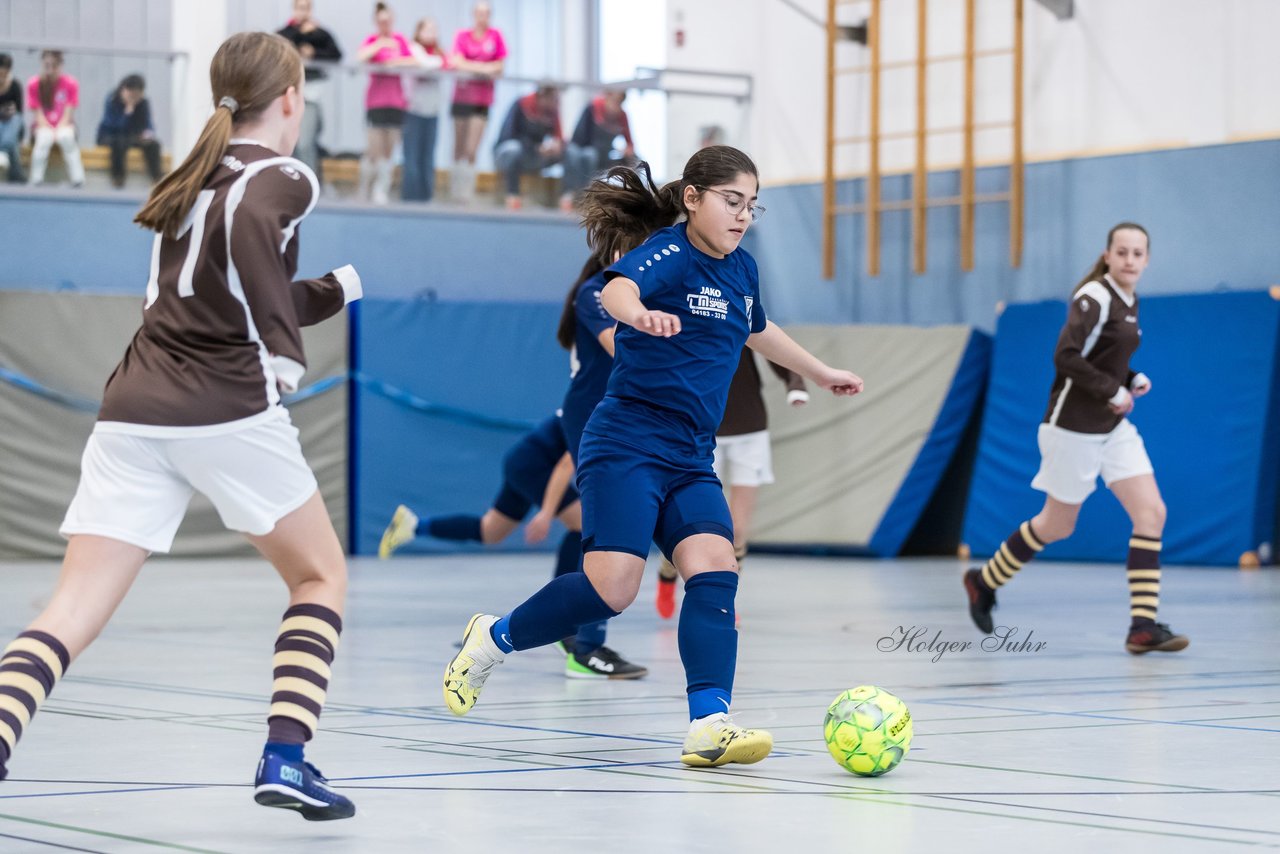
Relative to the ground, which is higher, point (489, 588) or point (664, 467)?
point (664, 467)

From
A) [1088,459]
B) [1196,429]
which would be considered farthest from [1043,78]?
[1088,459]

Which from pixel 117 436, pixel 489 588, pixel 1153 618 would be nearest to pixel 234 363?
pixel 117 436

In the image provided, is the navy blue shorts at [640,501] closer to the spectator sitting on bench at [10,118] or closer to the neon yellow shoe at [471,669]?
the neon yellow shoe at [471,669]

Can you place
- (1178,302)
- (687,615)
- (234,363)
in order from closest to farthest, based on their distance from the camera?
(234,363) < (687,615) < (1178,302)

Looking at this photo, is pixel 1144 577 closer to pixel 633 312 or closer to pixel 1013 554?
pixel 1013 554

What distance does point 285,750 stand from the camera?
13.2ft

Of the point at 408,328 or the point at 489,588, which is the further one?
the point at 408,328

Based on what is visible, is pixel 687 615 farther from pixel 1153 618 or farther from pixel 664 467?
pixel 1153 618

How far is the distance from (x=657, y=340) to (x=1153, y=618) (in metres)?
3.90

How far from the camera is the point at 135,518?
4.06 meters

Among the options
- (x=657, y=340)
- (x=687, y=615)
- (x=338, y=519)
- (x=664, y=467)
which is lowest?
(x=338, y=519)

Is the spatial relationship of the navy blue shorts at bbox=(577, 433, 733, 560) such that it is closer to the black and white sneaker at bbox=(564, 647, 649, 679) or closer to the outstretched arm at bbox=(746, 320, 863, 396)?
the outstretched arm at bbox=(746, 320, 863, 396)

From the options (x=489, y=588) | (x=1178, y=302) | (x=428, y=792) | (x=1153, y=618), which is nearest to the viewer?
(x=428, y=792)

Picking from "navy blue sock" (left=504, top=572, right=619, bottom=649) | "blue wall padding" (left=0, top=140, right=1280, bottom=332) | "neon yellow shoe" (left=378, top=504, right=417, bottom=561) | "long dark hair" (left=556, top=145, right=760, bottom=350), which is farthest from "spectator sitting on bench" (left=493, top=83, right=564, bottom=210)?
"navy blue sock" (left=504, top=572, right=619, bottom=649)
